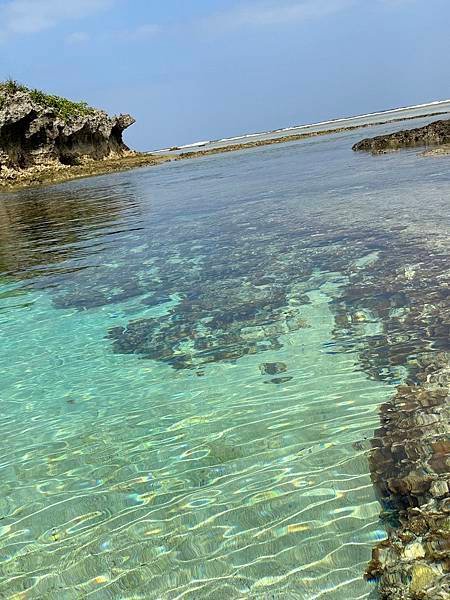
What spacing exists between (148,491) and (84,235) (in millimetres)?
14753

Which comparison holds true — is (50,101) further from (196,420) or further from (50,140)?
(196,420)

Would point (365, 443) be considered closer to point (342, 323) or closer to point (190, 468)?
point (190, 468)

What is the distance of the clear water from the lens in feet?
11.7

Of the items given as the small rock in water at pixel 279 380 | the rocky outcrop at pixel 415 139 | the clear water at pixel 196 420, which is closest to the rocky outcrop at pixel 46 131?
the rocky outcrop at pixel 415 139

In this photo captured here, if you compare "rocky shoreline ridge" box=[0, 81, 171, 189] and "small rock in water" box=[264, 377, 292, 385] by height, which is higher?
"rocky shoreline ridge" box=[0, 81, 171, 189]

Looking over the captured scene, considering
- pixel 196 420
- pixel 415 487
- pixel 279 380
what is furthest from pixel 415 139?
pixel 415 487

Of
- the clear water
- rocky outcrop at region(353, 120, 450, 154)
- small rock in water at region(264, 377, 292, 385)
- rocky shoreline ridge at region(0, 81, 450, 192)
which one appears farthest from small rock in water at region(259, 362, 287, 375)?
rocky shoreline ridge at region(0, 81, 450, 192)

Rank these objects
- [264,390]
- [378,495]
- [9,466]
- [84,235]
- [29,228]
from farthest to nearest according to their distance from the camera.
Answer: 1. [29,228]
2. [84,235]
3. [264,390]
4. [9,466]
5. [378,495]

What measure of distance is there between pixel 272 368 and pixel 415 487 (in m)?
2.82

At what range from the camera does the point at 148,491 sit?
14.4 feet

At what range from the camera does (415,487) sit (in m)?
3.70

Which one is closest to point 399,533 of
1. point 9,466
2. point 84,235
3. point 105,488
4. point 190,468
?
point 190,468

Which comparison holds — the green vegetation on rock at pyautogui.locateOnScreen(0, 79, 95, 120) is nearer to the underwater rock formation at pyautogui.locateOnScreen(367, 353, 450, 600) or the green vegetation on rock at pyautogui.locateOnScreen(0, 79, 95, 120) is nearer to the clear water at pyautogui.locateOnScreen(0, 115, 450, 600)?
the clear water at pyautogui.locateOnScreen(0, 115, 450, 600)

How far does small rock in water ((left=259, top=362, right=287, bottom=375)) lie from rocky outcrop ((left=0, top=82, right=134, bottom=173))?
49939mm
